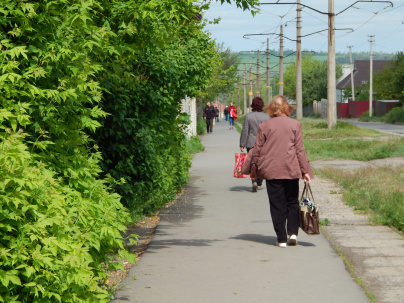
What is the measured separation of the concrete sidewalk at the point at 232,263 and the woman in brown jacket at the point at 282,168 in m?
0.31

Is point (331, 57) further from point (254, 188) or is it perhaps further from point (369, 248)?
point (369, 248)

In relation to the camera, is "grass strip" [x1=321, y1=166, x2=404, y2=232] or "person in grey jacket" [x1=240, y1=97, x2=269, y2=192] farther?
"person in grey jacket" [x1=240, y1=97, x2=269, y2=192]

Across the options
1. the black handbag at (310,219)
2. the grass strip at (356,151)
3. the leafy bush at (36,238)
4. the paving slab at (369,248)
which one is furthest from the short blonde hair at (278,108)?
the grass strip at (356,151)

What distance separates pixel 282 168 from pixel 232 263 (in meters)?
1.49

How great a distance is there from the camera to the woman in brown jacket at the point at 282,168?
8703 mm

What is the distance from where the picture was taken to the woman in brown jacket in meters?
8.70

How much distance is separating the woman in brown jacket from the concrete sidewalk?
0.31m

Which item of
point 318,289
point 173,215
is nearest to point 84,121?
point 318,289

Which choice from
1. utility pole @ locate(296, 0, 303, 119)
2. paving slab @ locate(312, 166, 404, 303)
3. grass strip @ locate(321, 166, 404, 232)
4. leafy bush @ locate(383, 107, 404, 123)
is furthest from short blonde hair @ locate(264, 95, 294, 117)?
leafy bush @ locate(383, 107, 404, 123)

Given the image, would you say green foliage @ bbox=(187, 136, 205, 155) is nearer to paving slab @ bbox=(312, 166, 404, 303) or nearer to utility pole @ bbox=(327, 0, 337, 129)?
utility pole @ bbox=(327, 0, 337, 129)

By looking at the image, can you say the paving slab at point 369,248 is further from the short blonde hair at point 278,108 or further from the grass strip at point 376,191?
the short blonde hair at point 278,108

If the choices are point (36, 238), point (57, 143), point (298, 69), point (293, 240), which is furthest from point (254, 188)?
point (298, 69)

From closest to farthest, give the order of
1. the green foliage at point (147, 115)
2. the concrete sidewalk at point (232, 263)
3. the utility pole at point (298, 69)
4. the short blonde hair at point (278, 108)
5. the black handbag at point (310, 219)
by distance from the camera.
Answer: the concrete sidewalk at point (232, 263) → the black handbag at point (310, 219) → the green foliage at point (147, 115) → the short blonde hair at point (278, 108) → the utility pole at point (298, 69)

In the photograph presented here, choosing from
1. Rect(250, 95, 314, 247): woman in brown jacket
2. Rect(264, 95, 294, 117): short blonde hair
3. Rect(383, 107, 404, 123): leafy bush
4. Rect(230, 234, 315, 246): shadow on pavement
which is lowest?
Rect(383, 107, 404, 123): leafy bush
